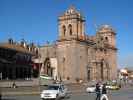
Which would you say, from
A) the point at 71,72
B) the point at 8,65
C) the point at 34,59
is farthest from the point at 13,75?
the point at 71,72

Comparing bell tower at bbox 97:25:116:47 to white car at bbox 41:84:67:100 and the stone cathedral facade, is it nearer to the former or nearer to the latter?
the stone cathedral facade

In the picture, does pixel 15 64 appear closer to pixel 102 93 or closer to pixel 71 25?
pixel 71 25

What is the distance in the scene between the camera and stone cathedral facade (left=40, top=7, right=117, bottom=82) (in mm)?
94625

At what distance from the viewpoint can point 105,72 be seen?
11294cm

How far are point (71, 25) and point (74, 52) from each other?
7123mm

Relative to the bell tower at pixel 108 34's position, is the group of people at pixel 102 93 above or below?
below

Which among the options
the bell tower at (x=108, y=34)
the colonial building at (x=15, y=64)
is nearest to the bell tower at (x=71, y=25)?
the colonial building at (x=15, y=64)

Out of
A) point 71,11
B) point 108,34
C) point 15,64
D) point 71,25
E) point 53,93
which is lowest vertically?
point 53,93

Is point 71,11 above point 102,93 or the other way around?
above

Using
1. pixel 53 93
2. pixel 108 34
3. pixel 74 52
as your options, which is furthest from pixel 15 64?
pixel 108 34

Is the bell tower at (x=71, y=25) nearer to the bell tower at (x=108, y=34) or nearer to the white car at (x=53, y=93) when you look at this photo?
the bell tower at (x=108, y=34)

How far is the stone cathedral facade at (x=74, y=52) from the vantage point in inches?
3725

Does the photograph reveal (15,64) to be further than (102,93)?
Yes

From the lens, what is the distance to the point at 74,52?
310 feet
